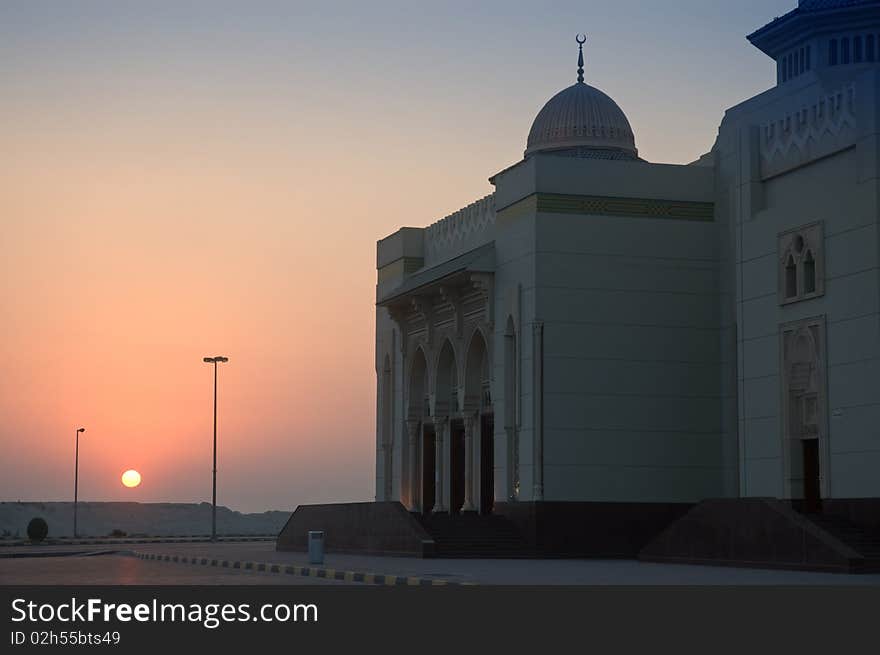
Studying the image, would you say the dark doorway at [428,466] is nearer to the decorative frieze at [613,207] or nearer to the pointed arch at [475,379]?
the pointed arch at [475,379]

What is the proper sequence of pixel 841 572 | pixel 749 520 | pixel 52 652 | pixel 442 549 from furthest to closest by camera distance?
pixel 442 549 → pixel 749 520 → pixel 841 572 → pixel 52 652

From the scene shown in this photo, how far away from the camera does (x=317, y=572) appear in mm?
27031

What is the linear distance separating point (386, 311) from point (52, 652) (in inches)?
1356

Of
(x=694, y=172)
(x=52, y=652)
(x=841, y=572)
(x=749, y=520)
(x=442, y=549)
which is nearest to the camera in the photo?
(x=52, y=652)

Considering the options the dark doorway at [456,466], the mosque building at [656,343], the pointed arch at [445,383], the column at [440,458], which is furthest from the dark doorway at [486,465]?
the column at [440,458]

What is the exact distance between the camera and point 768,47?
167 ft

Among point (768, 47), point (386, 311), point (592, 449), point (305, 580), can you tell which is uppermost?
point (768, 47)

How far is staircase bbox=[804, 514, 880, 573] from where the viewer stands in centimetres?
2536

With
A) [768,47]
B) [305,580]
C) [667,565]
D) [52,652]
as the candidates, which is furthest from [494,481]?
[52,652]

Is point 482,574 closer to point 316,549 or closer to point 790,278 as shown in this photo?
point 316,549

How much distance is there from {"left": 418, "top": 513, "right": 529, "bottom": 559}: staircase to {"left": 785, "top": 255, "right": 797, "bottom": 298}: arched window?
854cm

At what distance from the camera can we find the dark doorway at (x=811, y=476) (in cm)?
3052

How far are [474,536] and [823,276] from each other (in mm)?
10317

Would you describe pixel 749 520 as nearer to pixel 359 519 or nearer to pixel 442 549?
pixel 442 549
